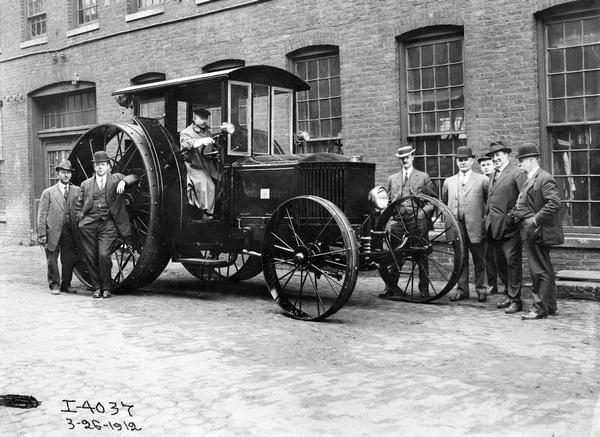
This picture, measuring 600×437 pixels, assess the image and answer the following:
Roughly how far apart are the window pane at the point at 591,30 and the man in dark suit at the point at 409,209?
2.85 m

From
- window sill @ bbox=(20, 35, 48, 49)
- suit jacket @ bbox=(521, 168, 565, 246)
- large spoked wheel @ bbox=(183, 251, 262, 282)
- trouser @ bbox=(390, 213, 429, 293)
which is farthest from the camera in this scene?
window sill @ bbox=(20, 35, 48, 49)

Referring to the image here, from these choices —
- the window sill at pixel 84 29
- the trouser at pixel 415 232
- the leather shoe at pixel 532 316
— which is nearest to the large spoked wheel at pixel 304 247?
the trouser at pixel 415 232

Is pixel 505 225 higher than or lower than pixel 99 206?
lower

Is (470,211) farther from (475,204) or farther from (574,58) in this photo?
(574,58)

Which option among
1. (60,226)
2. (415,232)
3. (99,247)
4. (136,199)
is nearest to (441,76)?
(415,232)

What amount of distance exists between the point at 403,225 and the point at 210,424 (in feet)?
15.0

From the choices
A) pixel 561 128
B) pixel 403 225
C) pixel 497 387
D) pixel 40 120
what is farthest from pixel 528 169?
pixel 40 120

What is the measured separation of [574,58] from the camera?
963 cm

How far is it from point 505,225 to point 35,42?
13.8 metres

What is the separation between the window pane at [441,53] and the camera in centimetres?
1079

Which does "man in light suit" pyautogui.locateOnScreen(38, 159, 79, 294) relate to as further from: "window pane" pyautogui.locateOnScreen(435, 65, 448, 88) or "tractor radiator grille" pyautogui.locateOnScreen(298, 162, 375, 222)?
"window pane" pyautogui.locateOnScreen(435, 65, 448, 88)

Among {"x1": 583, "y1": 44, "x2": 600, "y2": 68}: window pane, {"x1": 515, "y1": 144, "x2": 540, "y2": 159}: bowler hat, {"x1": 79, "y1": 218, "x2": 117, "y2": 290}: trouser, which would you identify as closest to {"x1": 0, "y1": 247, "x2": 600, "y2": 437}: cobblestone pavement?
{"x1": 79, "y1": 218, "x2": 117, "y2": 290}: trouser

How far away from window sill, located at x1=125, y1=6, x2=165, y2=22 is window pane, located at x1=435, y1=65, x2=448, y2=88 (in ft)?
21.2

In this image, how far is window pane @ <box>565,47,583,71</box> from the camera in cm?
959
